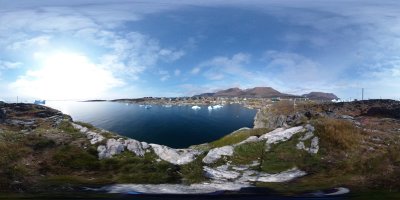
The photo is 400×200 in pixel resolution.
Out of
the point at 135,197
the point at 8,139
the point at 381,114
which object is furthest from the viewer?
the point at 381,114

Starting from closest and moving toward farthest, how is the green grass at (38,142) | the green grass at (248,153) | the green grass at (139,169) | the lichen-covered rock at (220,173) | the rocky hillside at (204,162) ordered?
the rocky hillside at (204,162) → the green grass at (139,169) → the lichen-covered rock at (220,173) → the green grass at (248,153) → the green grass at (38,142)

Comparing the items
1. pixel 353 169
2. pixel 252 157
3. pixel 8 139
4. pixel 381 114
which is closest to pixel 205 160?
pixel 252 157

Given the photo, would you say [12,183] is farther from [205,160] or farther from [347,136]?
[347,136]

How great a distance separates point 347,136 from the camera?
199 feet

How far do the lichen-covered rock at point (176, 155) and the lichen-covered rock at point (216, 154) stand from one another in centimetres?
205

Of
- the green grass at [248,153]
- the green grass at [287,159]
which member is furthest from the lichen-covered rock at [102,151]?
the green grass at [287,159]

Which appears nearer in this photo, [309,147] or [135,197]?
[135,197]

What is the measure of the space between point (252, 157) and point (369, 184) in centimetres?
1650

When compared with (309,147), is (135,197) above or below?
below

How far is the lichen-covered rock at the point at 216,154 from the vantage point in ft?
186

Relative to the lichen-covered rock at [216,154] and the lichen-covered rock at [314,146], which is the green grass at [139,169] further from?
the lichen-covered rock at [314,146]

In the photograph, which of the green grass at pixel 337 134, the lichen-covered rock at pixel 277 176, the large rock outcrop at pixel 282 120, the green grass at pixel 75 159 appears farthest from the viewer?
the large rock outcrop at pixel 282 120

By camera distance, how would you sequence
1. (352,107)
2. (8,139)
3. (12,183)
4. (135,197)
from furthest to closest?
(352,107) → (8,139) → (12,183) → (135,197)

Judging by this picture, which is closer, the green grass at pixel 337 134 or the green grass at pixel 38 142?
the green grass at pixel 38 142
